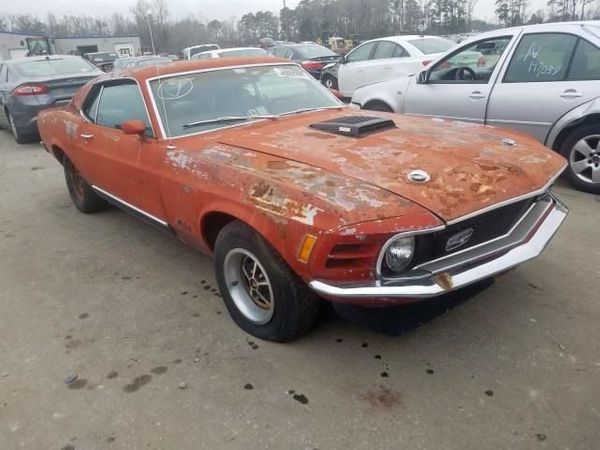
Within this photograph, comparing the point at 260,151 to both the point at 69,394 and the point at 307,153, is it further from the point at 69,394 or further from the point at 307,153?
the point at 69,394

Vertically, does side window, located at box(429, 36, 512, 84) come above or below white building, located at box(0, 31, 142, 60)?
below

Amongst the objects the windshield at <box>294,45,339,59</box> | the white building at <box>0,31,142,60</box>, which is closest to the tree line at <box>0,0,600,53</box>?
the white building at <box>0,31,142,60</box>

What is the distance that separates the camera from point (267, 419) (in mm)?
2367

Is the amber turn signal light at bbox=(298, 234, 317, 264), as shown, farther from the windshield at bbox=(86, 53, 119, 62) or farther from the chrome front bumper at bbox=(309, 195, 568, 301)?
the windshield at bbox=(86, 53, 119, 62)

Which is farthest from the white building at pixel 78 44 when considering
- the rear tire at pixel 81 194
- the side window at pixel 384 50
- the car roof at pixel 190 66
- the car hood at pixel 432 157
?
the car hood at pixel 432 157

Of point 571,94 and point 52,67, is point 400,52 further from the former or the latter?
point 52,67

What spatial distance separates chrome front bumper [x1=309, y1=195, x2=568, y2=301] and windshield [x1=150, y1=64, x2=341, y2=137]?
5.56 feet

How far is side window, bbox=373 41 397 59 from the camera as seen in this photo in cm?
934

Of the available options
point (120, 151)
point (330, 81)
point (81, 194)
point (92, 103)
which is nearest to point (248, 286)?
point (120, 151)

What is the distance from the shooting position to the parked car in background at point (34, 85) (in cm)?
881

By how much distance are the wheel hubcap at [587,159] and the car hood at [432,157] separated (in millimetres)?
1918

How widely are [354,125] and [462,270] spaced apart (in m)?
1.26

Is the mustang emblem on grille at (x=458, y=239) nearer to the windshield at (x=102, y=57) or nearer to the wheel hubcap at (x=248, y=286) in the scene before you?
the wheel hubcap at (x=248, y=286)

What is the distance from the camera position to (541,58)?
520 cm
